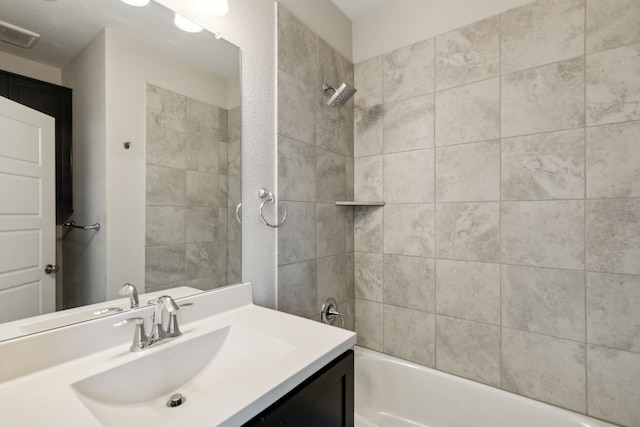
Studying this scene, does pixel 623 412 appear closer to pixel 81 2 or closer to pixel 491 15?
pixel 491 15

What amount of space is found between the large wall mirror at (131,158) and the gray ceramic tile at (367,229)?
92cm

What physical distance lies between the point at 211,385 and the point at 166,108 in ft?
3.01

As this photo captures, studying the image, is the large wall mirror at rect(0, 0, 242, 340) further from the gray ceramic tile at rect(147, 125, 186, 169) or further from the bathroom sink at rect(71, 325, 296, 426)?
the bathroom sink at rect(71, 325, 296, 426)

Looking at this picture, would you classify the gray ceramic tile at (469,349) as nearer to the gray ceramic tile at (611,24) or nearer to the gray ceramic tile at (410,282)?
the gray ceramic tile at (410,282)

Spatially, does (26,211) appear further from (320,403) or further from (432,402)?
(432,402)

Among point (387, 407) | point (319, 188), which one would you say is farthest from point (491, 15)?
point (387, 407)

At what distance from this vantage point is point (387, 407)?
166 centimetres

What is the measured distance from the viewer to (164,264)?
1.02 meters

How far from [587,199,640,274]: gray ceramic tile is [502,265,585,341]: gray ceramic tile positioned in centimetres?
10

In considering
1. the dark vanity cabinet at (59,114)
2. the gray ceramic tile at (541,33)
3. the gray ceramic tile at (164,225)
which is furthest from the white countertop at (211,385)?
the gray ceramic tile at (541,33)

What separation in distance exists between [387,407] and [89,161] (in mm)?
1828

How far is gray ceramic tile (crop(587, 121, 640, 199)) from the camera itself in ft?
3.89

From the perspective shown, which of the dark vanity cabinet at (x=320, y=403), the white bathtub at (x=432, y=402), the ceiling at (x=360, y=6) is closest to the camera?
the dark vanity cabinet at (x=320, y=403)

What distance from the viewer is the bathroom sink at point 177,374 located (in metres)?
0.70
